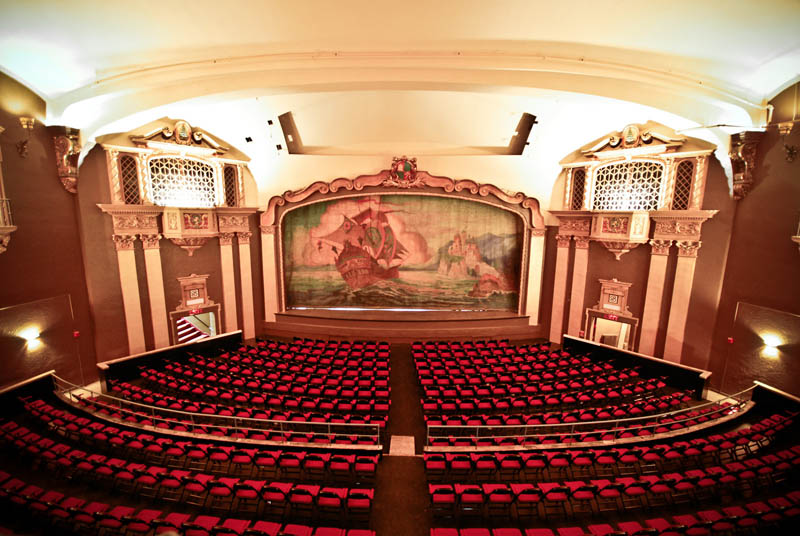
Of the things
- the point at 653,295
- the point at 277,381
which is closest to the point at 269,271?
the point at 277,381

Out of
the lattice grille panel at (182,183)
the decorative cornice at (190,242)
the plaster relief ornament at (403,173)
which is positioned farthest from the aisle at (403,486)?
the lattice grille panel at (182,183)

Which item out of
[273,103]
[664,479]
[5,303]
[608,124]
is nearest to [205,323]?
[5,303]

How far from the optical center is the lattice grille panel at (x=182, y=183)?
13.0 m

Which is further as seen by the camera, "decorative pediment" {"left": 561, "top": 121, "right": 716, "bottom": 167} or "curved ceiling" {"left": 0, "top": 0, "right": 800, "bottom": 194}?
"decorative pediment" {"left": 561, "top": 121, "right": 716, "bottom": 167}

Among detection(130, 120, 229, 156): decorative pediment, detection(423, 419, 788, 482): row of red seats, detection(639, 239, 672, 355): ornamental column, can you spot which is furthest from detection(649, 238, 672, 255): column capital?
detection(130, 120, 229, 156): decorative pediment

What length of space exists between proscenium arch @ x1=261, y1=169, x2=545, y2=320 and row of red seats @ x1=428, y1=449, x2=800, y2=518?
398 inches

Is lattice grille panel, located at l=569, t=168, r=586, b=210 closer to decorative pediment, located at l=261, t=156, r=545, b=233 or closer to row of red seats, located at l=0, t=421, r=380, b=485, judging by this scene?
decorative pediment, located at l=261, t=156, r=545, b=233

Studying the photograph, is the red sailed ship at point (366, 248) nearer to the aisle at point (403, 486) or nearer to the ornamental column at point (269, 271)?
the ornamental column at point (269, 271)

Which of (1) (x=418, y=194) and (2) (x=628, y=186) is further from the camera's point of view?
(1) (x=418, y=194)

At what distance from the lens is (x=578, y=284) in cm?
1478

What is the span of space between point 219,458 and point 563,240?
14728mm

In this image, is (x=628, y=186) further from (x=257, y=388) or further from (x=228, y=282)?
(x=228, y=282)

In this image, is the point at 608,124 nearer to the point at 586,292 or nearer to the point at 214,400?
the point at 586,292

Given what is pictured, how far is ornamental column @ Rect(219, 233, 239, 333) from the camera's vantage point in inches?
585
